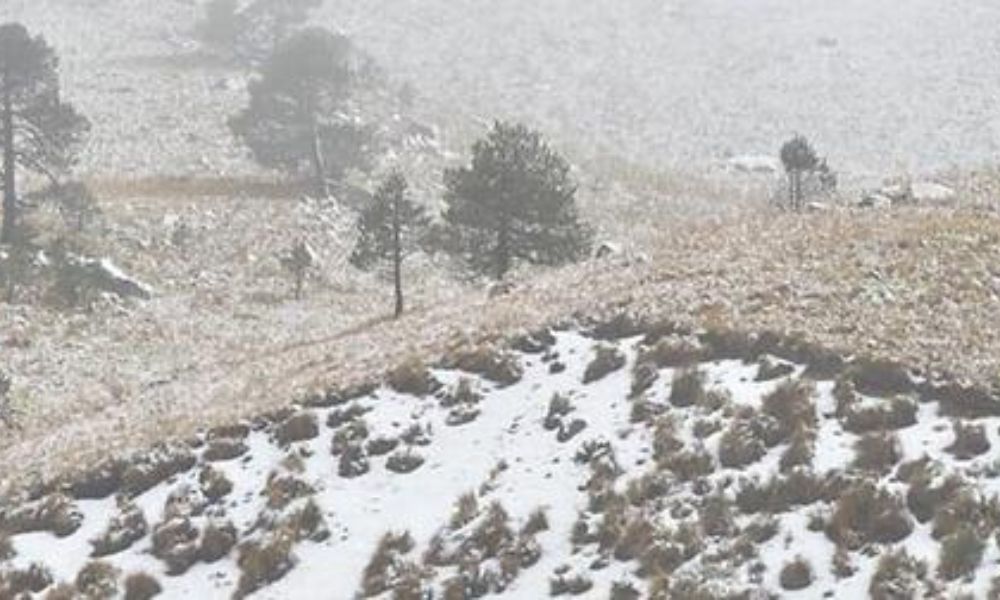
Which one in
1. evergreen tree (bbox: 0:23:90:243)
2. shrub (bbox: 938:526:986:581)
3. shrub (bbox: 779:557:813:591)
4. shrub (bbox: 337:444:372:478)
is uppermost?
evergreen tree (bbox: 0:23:90:243)

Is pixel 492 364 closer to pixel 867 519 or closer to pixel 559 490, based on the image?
pixel 559 490

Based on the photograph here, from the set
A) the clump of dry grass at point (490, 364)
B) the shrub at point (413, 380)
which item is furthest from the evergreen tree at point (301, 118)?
the clump of dry grass at point (490, 364)

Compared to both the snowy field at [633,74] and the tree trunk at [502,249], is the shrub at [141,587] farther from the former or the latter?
the snowy field at [633,74]

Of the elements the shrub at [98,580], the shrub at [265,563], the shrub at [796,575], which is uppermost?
the shrub at [796,575]

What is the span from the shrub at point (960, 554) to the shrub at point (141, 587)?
35.3 ft

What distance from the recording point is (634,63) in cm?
11050

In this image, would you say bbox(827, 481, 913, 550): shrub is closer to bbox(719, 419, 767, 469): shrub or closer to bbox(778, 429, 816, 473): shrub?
bbox(778, 429, 816, 473): shrub

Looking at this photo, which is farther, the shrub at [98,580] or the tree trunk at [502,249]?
the tree trunk at [502,249]

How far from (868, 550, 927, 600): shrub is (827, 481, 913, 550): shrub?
55 cm

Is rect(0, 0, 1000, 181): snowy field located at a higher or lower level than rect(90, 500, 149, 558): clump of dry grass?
higher

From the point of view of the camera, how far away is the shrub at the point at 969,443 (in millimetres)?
17656

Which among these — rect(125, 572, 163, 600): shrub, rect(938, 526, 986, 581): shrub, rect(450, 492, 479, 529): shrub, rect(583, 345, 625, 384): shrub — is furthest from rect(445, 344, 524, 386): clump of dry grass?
rect(938, 526, 986, 581): shrub

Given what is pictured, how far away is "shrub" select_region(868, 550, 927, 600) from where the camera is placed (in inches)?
593

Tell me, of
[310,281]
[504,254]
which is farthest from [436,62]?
[504,254]
